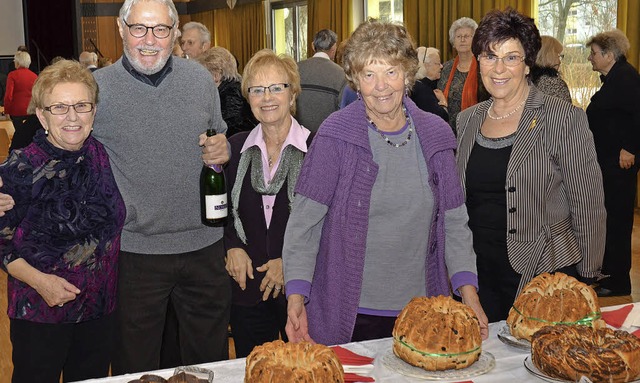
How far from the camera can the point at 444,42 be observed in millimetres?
9266

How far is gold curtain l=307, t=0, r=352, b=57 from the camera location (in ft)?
36.6

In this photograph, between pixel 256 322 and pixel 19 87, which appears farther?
pixel 19 87

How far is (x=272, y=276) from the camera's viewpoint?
257 centimetres

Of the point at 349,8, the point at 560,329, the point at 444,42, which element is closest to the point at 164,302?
the point at 560,329

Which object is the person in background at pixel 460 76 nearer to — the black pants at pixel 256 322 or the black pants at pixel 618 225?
the black pants at pixel 618 225

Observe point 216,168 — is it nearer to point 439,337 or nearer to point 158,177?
point 158,177

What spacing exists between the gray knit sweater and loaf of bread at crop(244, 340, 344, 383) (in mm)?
1063

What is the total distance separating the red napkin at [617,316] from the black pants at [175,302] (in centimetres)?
128

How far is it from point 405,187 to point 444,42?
24.8 feet

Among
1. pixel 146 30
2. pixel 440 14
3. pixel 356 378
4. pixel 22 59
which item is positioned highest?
pixel 440 14

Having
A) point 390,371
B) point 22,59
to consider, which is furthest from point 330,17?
point 390,371

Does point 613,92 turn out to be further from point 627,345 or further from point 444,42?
point 444,42

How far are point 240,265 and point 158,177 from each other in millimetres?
442

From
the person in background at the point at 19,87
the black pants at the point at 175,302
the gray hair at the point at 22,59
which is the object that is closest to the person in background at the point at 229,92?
the black pants at the point at 175,302
